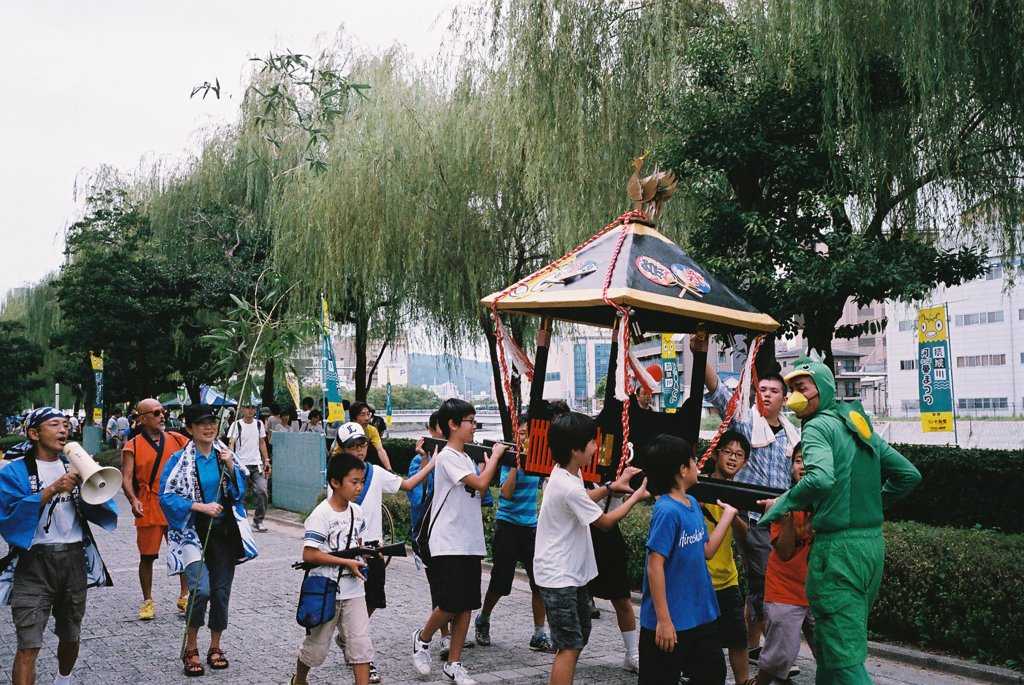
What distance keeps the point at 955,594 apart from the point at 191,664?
5.12 m

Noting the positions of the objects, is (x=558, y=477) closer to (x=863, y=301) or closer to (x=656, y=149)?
(x=863, y=301)

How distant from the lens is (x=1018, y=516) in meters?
9.92

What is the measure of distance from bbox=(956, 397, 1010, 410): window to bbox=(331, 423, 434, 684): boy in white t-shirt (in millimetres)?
52180

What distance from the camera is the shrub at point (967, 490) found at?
9.98 meters

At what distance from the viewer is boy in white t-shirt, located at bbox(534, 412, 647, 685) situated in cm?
462

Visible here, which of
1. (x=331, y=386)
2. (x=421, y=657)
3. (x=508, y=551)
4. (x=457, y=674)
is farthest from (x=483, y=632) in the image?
(x=331, y=386)

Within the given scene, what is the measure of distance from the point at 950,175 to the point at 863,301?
150 cm

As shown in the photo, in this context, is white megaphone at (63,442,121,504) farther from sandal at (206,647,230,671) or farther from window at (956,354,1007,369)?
window at (956,354,1007,369)

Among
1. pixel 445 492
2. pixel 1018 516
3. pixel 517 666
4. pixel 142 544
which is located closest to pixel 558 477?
pixel 445 492

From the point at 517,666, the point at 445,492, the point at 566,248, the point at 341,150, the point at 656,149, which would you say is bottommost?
the point at 517,666

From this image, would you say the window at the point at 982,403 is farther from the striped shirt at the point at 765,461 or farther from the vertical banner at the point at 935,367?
the striped shirt at the point at 765,461

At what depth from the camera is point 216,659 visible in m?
6.08

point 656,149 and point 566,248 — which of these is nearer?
point 656,149

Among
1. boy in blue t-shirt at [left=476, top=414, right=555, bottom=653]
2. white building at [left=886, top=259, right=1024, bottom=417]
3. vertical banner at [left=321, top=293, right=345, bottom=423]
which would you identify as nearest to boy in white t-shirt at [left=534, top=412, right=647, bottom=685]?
boy in blue t-shirt at [left=476, top=414, right=555, bottom=653]
